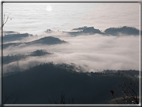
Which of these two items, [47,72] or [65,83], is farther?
[47,72]

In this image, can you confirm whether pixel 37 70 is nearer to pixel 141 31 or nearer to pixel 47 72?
pixel 47 72

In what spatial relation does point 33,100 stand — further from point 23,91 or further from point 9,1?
point 9,1

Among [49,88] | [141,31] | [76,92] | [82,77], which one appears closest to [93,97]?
[76,92]

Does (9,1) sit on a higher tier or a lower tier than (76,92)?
higher

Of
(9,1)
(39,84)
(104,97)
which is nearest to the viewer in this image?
(9,1)

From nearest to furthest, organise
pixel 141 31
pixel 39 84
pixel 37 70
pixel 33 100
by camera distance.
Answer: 1. pixel 141 31
2. pixel 33 100
3. pixel 39 84
4. pixel 37 70

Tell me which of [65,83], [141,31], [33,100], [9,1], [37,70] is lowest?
[33,100]
